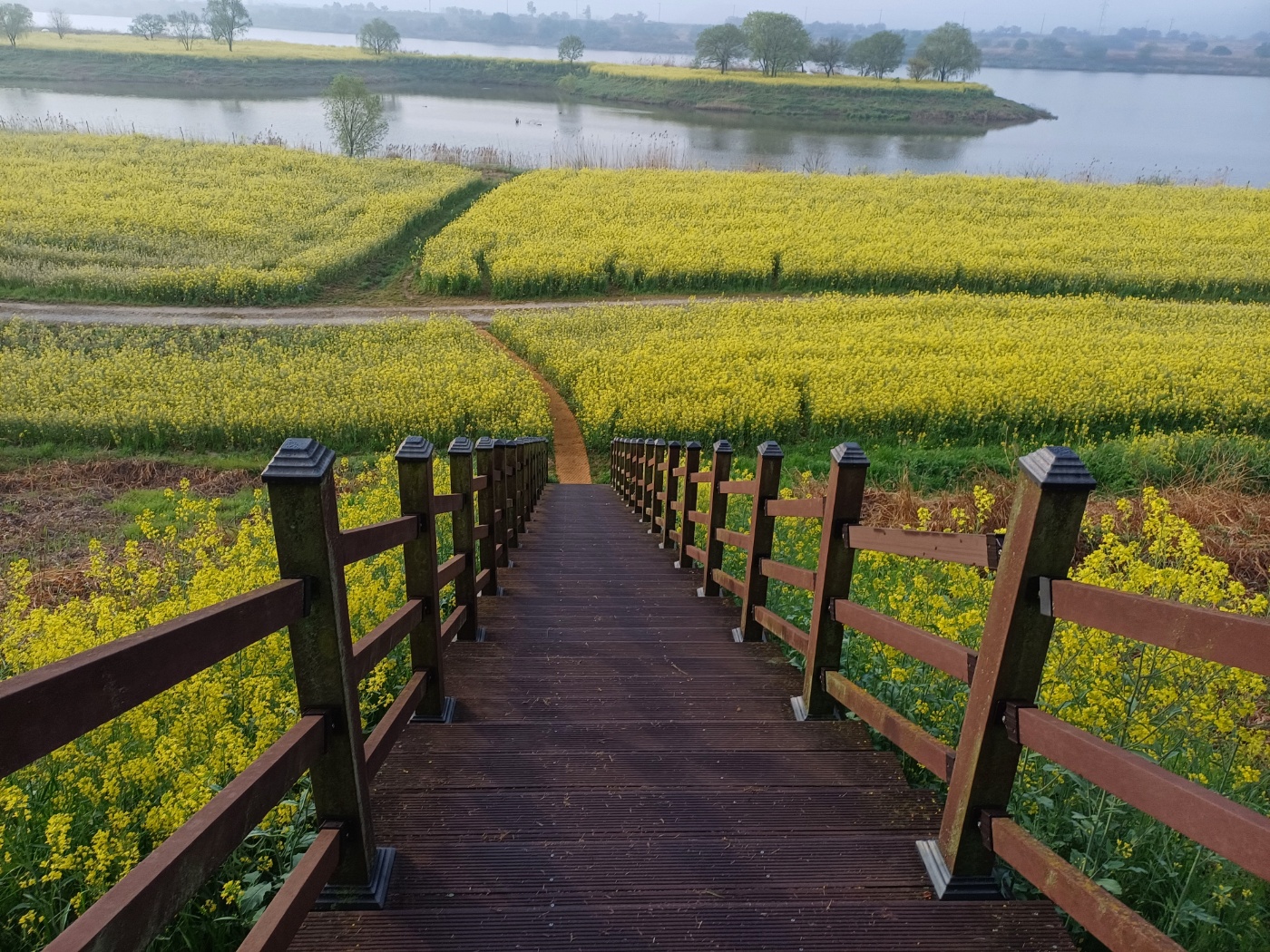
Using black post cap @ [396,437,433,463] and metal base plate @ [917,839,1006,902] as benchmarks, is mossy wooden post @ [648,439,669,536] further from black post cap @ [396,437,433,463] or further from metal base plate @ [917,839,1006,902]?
metal base plate @ [917,839,1006,902]

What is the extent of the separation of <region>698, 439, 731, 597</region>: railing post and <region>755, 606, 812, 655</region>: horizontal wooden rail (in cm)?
114

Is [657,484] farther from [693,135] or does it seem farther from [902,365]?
[693,135]

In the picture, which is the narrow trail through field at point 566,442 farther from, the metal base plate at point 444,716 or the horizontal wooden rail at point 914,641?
the horizontal wooden rail at point 914,641

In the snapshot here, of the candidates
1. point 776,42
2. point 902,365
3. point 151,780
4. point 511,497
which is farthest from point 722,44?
point 151,780

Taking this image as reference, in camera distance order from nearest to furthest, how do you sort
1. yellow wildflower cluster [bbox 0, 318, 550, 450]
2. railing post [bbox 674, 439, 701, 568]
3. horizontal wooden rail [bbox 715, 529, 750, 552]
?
horizontal wooden rail [bbox 715, 529, 750, 552]
railing post [bbox 674, 439, 701, 568]
yellow wildflower cluster [bbox 0, 318, 550, 450]

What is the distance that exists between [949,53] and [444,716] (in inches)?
4546

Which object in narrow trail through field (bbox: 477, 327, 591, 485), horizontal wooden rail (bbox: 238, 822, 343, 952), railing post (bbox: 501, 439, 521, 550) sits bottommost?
narrow trail through field (bbox: 477, 327, 591, 485)

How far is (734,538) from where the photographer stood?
4.90 metres

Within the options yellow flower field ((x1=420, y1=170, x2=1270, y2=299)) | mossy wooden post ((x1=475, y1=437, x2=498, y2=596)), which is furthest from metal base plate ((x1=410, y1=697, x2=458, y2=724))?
yellow flower field ((x1=420, y1=170, x2=1270, y2=299))

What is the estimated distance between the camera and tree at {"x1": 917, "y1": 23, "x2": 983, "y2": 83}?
96562 mm

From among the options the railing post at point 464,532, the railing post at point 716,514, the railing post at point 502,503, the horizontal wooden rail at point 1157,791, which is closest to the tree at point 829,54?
the railing post at point 502,503

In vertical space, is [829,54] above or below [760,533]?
above

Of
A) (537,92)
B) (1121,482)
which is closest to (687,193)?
(1121,482)

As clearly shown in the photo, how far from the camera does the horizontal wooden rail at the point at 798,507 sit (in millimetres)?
3272
